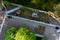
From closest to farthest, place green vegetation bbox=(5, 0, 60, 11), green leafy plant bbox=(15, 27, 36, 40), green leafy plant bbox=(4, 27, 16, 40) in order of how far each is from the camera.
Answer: green leafy plant bbox=(15, 27, 36, 40) < green leafy plant bbox=(4, 27, 16, 40) < green vegetation bbox=(5, 0, 60, 11)

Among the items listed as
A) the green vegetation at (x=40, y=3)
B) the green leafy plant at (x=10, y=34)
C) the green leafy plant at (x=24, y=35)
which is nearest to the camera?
the green leafy plant at (x=24, y=35)

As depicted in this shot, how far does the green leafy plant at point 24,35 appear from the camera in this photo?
475 centimetres

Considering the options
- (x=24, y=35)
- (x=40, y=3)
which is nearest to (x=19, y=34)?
(x=24, y=35)

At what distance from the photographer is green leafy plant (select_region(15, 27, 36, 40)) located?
4750 millimetres

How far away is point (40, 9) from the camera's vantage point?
5.24m

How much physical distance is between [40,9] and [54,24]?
1.73ft

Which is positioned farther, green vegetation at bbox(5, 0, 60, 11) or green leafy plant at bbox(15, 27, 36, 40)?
green vegetation at bbox(5, 0, 60, 11)

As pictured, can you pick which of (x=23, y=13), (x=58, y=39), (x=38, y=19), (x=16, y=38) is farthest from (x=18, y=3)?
(x=58, y=39)

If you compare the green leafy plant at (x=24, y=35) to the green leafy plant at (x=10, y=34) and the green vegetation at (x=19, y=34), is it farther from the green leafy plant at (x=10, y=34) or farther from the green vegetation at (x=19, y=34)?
the green leafy plant at (x=10, y=34)

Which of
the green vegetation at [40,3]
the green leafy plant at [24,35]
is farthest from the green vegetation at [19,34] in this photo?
the green vegetation at [40,3]

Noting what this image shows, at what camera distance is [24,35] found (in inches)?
187

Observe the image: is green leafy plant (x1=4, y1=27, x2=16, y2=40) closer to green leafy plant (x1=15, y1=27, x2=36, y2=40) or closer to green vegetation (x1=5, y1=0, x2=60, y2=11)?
green leafy plant (x1=15, y1=27, x2=36, y2=40)

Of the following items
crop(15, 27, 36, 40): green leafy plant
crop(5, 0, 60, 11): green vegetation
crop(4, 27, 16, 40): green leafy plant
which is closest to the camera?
crop(15, 27, 36, 40): green leafy plant

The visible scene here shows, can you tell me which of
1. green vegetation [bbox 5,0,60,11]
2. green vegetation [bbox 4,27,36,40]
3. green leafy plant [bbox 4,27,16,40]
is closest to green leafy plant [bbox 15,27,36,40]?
green vegetation [bbox 4,27,36,40]
